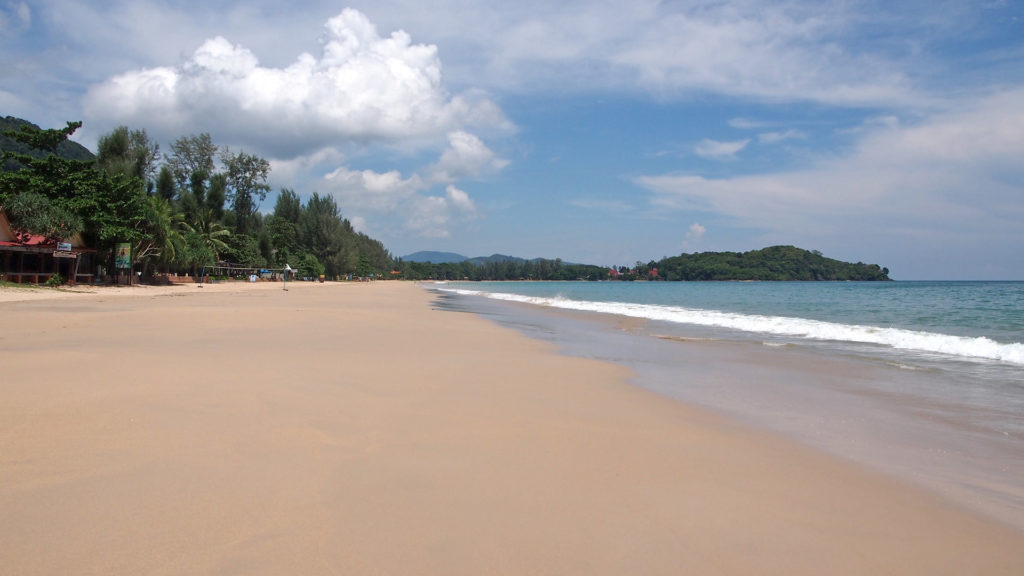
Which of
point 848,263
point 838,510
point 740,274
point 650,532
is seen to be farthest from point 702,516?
point 848,263

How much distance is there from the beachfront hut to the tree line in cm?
55

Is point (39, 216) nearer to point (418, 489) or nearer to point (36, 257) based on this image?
point (36, 257)

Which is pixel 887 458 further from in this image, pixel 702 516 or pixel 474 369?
pixel 474 369

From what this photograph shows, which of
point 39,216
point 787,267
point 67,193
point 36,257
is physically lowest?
point 36,257

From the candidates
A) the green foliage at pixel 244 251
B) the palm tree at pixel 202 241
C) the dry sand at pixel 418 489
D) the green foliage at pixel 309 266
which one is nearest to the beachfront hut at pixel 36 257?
the palm tree at pixel 202 241

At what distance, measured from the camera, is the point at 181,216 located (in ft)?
143

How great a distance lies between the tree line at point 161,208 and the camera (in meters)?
28.0

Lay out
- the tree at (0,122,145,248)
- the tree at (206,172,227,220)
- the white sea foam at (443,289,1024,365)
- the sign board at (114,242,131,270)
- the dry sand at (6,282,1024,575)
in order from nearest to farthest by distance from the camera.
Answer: the dry sand at (6,282,1024,575)
the white sea foam at (443,289,1024,365)
the tree at (0,122,145,248)
the sign board at (114,242,131,270)
the tree at (206,172,227,220)

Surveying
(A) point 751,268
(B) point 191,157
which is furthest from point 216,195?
(A) point 751,268

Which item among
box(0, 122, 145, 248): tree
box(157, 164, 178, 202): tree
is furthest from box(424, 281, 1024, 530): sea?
box(157, 164, 178, 202): tree

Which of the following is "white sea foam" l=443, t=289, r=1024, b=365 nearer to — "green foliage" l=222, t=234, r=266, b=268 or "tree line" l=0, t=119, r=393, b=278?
"tree line" l=0, t=119, r=393, b=278

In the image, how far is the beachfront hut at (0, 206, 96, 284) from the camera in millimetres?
26953

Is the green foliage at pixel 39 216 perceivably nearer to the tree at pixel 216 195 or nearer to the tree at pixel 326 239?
the tree at pixel 216 195

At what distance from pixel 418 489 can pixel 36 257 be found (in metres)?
35.8
